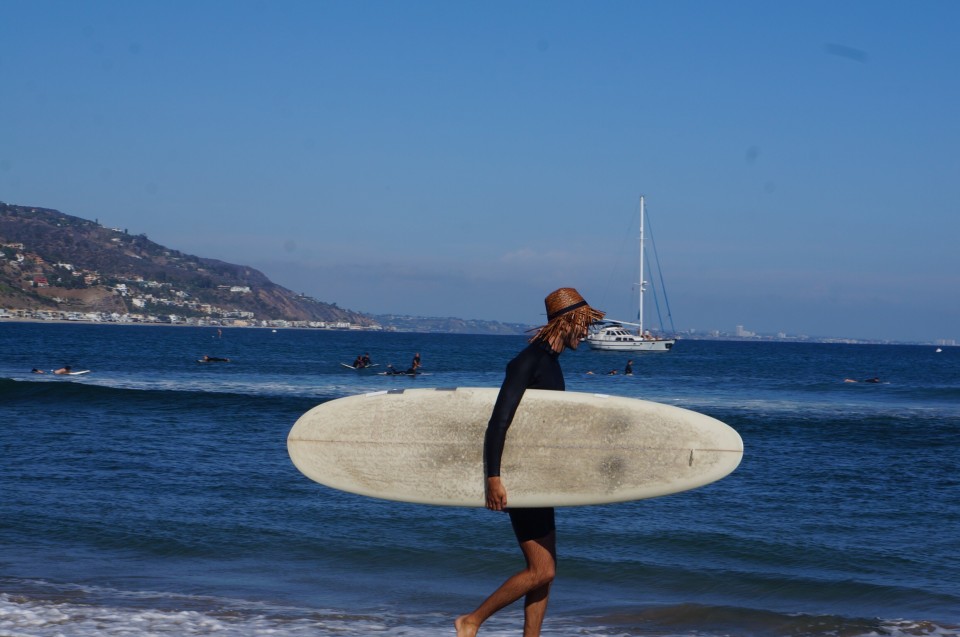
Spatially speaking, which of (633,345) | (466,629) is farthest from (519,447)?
(633,345)

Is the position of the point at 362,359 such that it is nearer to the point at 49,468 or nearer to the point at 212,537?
the point at 49,468

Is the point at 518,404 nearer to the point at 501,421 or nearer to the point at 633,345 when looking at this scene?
the point at 501,421

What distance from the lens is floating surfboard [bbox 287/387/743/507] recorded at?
4.49 metres

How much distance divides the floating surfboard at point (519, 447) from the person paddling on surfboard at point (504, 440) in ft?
0.53

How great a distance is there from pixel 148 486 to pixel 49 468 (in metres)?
1.74

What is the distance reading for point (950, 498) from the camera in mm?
11523

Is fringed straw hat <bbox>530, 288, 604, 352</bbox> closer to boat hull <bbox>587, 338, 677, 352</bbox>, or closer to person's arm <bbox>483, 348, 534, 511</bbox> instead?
person's arm <bbox>483, 348, 534, 511</bbox>

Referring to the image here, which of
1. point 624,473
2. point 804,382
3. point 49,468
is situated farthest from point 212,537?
point 804,382

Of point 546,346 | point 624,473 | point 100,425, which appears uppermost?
point 546,346

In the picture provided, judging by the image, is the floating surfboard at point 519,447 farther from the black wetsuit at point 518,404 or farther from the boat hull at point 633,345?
the boat hull at point 633,345

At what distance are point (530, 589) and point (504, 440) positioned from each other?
2.12 ft

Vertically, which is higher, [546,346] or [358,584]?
[546,346]

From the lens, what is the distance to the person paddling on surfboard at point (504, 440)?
4.18 m

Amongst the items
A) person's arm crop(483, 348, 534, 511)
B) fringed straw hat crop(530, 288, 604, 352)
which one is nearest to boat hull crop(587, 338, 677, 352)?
fringed straw hat crop(530, 288, 604, 352)
